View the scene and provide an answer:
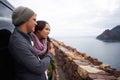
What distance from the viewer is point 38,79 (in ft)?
8.58

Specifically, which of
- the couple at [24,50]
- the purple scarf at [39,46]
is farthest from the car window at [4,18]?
the purple scarf at [39,46]

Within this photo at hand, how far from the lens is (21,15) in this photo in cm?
250

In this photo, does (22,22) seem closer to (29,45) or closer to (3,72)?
(29,45)

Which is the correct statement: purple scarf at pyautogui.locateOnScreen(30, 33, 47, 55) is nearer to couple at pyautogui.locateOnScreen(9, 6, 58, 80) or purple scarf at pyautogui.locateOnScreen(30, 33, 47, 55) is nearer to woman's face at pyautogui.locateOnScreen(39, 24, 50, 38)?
woman's face at pyautogui.locateOnScreen(39, 24, 50, 38)

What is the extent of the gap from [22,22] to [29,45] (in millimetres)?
244

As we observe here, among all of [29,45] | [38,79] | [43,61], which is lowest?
[38,79]

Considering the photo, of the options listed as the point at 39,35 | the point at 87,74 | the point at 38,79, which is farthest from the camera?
the point at 87,74

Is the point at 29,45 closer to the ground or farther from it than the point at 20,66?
farther from it

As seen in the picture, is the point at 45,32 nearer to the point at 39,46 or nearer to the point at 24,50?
the point at 39,46

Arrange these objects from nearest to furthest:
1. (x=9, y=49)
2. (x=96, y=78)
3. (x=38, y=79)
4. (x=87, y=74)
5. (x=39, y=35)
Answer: (x=9, y=49) → (x=38, y=79) → (x=39, y=35) → (x=96, y=78) → (x=87, y=74)

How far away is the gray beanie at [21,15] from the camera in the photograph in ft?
8.18

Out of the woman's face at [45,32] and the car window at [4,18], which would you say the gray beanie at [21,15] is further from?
the woman's face at [45,32]

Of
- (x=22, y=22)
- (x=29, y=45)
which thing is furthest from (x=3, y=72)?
(x=22, y=22)

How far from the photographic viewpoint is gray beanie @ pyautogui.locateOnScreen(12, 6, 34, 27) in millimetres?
2494
